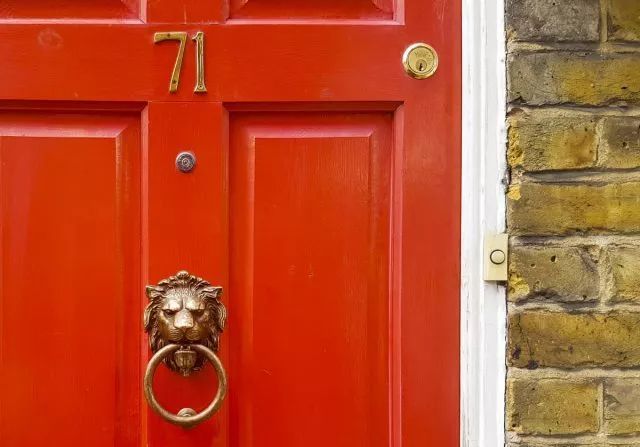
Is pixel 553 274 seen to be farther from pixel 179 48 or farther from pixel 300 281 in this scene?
pixel 179 48

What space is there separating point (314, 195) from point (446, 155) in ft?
0.83

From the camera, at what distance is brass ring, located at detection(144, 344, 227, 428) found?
1.19 metres

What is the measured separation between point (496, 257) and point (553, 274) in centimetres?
10

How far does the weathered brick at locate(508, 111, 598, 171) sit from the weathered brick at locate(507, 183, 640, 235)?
1.5 inches

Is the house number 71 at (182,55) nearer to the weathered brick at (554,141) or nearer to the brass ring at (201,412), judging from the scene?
the brass ring at (201,412)

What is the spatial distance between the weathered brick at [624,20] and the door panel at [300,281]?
46 centimetres

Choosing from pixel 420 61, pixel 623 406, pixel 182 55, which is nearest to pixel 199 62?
pixel 182 55

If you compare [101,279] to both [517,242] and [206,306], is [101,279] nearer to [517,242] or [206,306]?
[206,306]

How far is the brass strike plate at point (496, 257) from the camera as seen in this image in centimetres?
122

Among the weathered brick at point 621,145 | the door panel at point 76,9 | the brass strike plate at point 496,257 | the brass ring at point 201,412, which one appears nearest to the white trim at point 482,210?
the brass strike plate at point 496,257

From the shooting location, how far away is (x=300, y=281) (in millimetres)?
1295

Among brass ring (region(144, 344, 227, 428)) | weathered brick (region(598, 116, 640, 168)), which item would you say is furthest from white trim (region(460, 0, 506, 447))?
brass ring (region(144, 344, 227, 428))

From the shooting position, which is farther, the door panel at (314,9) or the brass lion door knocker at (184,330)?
the door panel at (314,9)

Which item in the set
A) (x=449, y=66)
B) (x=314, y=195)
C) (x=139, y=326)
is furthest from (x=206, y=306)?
(x=449, y=66)
